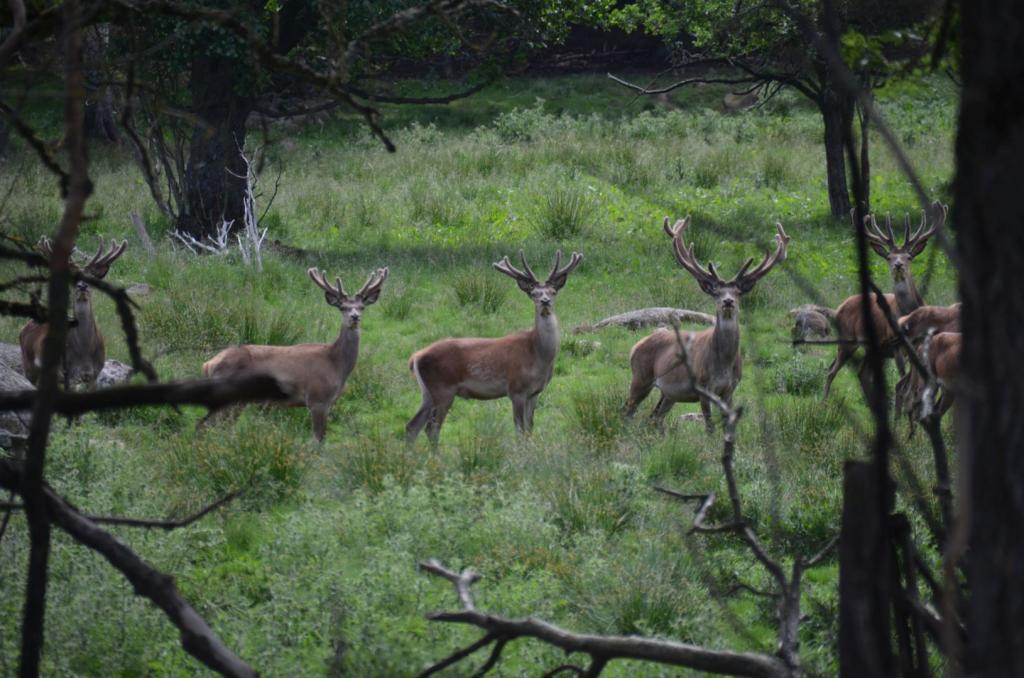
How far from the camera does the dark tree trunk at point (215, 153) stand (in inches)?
682

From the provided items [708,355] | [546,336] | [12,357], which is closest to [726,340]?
[708,355]

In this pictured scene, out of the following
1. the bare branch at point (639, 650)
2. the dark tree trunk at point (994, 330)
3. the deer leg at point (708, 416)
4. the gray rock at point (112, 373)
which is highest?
the dark tree trunk at point (994, 330)

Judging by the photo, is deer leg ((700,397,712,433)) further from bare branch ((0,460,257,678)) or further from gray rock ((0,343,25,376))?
bare branch ((0,460,257,678))

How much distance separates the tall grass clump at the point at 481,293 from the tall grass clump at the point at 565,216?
363 cm

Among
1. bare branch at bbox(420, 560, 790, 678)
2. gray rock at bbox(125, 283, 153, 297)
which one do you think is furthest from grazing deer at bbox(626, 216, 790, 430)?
bare branch at bbox(420, 560, 790, 678)

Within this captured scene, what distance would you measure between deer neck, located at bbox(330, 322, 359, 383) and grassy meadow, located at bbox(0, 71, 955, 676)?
1.43 ft

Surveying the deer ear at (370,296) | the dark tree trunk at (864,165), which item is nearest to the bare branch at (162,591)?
the dark tree trunk at (864,165)

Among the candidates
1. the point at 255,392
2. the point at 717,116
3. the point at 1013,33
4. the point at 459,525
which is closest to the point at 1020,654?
the point at 1013,33

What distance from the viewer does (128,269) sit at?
49.4 ft

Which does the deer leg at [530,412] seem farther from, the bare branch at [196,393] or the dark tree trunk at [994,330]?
the dark tree trunk at [994,330]

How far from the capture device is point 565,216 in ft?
58.7

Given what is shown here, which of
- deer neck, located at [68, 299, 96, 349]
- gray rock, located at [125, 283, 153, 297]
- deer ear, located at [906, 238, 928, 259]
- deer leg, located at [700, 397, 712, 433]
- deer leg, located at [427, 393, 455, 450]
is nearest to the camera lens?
deer leg, located at [700, 397, 712, 433]

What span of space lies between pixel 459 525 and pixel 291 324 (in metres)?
6.61

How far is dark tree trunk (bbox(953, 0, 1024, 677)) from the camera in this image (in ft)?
4.06
